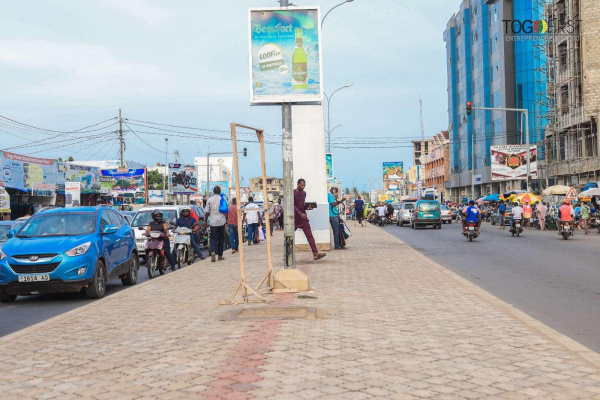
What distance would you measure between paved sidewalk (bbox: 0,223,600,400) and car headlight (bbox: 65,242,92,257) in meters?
1.68

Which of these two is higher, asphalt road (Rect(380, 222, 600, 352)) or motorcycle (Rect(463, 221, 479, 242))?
motorcycle (Rect(463, 221, 479, 242))

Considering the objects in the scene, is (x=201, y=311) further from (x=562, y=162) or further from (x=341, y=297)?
(x=562, y=162)

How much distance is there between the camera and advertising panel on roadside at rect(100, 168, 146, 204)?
65.4 meters

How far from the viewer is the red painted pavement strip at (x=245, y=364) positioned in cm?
515

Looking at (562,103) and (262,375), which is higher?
(562,103)

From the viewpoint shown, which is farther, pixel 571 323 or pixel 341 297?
pixel 341 297

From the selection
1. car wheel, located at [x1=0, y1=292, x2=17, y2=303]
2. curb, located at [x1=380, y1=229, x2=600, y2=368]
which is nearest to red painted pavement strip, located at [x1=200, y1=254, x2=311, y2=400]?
curb, located at [x1=380, y1=229, x2=600, y2=368]

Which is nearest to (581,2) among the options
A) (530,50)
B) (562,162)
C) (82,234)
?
(562,162)

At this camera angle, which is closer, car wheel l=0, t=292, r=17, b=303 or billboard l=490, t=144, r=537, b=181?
car wheel l=0, t=292, r=17, b=303

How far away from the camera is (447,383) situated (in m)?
5.37

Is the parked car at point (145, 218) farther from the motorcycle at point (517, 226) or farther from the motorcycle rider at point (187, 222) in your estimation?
the motorcycle at point (517, 226)

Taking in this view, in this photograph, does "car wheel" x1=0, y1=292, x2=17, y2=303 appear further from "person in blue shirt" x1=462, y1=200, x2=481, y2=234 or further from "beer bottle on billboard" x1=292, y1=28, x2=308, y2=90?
"person in blue shirt" x1=462, y1=200, x2=481, y2=234

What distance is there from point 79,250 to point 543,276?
899 cm

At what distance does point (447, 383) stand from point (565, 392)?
0.85 metres
